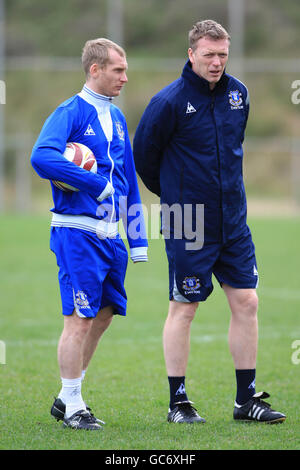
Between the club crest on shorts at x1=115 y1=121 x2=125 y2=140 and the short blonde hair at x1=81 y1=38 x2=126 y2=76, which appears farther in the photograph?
the club crest on shorts at x1=115 y1=121 x2=125 y2=140

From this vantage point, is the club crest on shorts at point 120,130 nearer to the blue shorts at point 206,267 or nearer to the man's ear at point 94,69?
the man's ear at point 94,69

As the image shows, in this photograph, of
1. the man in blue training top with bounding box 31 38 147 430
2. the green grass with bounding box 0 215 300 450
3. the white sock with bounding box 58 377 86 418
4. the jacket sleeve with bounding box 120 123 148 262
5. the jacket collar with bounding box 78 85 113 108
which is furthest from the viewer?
the jacket sleeve with bounding box 120 123 148 262

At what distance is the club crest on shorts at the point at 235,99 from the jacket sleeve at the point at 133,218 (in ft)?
2.05

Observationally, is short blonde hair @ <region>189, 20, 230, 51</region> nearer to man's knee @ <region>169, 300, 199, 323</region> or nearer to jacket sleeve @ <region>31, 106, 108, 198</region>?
jacket sleeve @ <region>31, 106, 108, 198</region>

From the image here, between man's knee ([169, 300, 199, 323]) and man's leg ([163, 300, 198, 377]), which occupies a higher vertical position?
man's knee ([169, 300, 199, 323])

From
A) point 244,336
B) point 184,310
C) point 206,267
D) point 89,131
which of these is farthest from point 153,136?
point 244,336

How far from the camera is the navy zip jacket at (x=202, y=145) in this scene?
4.48 m

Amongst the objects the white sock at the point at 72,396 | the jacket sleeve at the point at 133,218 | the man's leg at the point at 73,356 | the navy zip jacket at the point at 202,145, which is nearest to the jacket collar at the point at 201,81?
the navy zip jacket at the point at 202,145

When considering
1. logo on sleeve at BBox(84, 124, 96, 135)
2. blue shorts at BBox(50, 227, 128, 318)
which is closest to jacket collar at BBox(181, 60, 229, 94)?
logo on sleeve at BBox(84, 124, 96, 135)

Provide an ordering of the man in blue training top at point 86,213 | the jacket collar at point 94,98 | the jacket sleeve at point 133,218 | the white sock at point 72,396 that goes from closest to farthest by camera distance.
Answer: the man in blue training top at point 86,213
the white sock at point 72,396
the jacket collar at point 94,98
the jacket sleeve at point 133,218

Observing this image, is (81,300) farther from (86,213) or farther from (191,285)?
(191,285)

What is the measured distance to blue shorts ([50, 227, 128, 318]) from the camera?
4.23m

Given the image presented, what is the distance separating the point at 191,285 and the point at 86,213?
0.72 m

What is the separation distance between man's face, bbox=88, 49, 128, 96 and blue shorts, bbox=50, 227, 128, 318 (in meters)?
0.80
